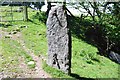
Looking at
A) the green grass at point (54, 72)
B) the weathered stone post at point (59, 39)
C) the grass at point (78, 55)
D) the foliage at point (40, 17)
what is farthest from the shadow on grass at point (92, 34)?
the green grass at point (54, 72)

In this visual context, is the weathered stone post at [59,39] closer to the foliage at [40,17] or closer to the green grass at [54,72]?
the green grass at [54,72]

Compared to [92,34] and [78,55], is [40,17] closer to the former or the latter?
[92,34]

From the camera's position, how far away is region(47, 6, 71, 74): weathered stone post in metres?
12.8

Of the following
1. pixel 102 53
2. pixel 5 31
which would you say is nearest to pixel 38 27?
pixel 5 31

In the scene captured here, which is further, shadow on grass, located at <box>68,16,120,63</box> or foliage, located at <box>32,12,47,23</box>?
foliage, located at <box>32,12,47,23</box>

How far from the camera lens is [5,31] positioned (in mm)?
19203

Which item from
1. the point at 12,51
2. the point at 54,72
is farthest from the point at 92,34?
the point at 54,72

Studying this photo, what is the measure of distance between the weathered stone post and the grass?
41 cm

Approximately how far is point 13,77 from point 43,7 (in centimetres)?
1650

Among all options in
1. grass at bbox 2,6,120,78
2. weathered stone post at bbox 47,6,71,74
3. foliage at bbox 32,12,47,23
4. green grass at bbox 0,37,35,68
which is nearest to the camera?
weathered stone post at bbox 47,6,71,74

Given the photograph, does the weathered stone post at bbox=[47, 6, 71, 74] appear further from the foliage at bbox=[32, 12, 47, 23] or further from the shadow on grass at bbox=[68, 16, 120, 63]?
the foliage at bbox=[32, 12, 47, 23]

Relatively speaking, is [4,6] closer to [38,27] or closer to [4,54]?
[38,27]

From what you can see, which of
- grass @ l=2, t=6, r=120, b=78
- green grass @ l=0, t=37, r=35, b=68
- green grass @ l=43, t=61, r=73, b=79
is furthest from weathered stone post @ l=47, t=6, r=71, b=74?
green grass @ l=0, t=37, r=35, b=68

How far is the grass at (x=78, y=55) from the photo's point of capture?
13.8 metres
